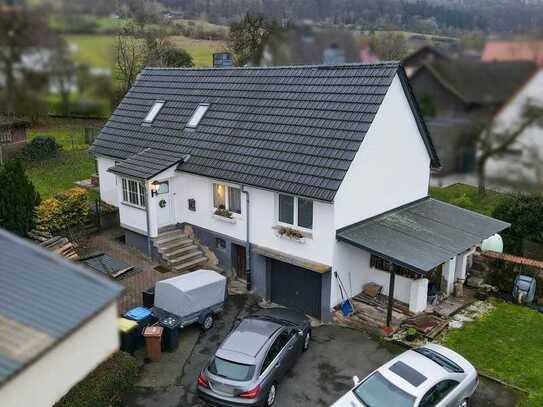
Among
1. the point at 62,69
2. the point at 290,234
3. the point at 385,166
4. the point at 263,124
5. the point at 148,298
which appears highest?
the point at 62,69

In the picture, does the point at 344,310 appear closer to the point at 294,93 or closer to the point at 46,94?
the point at 294,93

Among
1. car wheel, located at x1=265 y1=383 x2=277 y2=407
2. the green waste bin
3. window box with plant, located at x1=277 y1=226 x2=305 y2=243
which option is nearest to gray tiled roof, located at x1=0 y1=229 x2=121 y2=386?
car wheel, located at x1=265 y1=383 x2=277 y2=407

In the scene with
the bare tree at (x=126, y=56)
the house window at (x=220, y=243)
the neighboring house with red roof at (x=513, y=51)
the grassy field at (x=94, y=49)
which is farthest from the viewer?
the house window at (x=220, y=243)

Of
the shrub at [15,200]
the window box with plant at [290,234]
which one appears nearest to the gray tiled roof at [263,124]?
the window box with plant at [290,234]

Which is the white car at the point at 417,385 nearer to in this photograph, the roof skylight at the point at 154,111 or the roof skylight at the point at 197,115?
the roof skylight at the point at 197,115

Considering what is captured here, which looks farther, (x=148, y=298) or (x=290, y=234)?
(x=290, y=234)

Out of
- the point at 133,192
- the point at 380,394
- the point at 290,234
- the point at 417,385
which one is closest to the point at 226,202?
the point at 290,234

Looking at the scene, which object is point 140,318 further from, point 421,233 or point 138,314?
point 421,233
